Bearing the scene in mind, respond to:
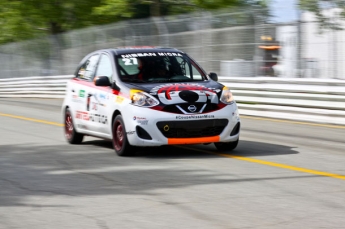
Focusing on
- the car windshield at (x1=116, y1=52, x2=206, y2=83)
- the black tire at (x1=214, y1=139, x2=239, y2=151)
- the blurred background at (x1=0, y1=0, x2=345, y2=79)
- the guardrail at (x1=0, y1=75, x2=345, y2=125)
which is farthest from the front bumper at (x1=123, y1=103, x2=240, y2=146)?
the blurred background at (x1=0, y1=0, x2=345, y2=79)

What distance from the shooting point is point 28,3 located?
4309cm

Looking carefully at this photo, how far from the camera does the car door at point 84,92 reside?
12.6m

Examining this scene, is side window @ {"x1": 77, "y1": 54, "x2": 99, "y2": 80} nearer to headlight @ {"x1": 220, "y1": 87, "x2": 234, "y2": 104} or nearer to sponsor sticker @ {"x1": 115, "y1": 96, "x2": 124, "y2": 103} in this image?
sponsor sticker @ {"x1": 115, "y1": 96, "x2": 124, "y2": 103}

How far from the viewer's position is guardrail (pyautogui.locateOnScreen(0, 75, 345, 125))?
1652cm

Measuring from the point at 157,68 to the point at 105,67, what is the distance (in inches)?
34.7

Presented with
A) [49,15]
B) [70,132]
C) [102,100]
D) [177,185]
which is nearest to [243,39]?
[70,132]

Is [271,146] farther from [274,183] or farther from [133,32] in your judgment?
[133,32]

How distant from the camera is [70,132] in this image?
1366cm

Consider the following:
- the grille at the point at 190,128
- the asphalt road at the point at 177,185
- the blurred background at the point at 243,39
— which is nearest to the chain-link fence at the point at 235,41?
the blurred background at the point at 243,39

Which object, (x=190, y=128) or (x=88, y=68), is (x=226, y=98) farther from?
(x=88, y=68)

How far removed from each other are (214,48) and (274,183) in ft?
43.1

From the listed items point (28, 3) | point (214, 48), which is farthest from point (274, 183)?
point (28, 3)

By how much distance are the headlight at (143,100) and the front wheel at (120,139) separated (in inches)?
15.6

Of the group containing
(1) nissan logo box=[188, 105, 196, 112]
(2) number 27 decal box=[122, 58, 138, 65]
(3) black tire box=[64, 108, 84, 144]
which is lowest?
(3) black tire box=[64, 108, 84, 144]
